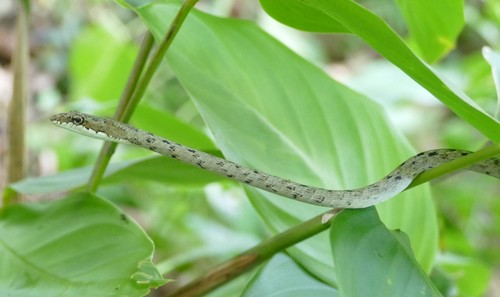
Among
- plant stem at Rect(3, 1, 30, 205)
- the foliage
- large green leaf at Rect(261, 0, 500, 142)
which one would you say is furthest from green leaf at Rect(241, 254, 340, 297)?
plant stem at Rect(3, 1, 30, 205)

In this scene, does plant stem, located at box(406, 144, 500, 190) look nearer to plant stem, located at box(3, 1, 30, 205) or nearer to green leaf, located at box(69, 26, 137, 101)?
plant stem, located at box(3, 1, 30, 205)

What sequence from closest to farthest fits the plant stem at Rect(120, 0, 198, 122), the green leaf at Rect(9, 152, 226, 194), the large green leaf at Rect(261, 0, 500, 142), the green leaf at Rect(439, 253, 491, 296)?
the large green leaf at Rect(261, 0, 500, 142) → the plant stem at Rect(120, 0, 198, 122) → the green leaf at Rect(9, 152, 226, 194) → the green leaf at Rect(439, 253, 491, 296)

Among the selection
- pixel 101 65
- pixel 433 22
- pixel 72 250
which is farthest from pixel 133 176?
pixel 101 65

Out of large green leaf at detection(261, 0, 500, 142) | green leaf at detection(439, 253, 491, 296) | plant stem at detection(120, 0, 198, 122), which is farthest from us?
green leaf at detection(439, 253, 491, 296)

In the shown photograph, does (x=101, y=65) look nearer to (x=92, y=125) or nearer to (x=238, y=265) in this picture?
(x=92, y=125)

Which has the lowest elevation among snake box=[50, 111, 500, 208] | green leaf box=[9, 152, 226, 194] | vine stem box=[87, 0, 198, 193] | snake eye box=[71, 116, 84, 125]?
snake box=[50, 111, 500, 208]

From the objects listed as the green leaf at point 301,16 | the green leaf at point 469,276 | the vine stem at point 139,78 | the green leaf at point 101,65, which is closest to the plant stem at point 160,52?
the vine stem at point 139,78

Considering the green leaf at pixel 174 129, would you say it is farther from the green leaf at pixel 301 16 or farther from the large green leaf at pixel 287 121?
the green leaf at pixel 301 16
